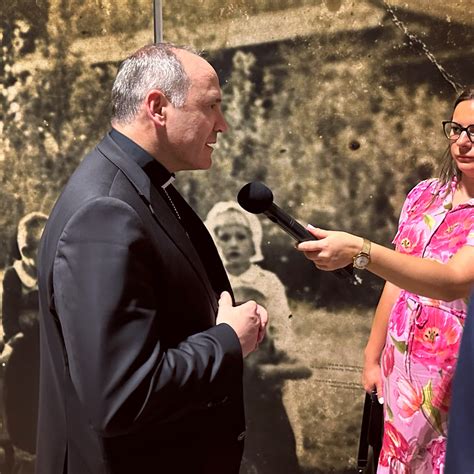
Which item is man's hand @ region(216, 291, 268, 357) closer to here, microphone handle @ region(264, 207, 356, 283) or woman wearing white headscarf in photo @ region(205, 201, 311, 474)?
microphone handle @ region(264, 207, 356, 283)

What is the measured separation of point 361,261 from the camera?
167cm

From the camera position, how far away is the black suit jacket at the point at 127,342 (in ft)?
3.64

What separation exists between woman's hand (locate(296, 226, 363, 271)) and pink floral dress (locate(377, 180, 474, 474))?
0.33 metres

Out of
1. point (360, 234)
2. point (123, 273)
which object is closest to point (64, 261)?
point (123, 273)

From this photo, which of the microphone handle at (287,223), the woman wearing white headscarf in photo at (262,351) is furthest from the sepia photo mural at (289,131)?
the microphone handle at (287,223)

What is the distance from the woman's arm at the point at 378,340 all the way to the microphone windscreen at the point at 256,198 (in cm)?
74

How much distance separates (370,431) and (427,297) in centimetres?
68

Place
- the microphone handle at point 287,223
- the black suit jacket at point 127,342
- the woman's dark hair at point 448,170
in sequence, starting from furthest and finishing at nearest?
the woman's dark hair at point 448,170, the microphone handle at point 287,223, the black suit jacket at point 127,342

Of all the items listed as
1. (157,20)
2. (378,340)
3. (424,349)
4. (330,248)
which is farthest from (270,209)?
(157,20)

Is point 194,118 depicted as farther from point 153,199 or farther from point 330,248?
point 330,248

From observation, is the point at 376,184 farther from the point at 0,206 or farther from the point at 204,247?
the point at 0,206

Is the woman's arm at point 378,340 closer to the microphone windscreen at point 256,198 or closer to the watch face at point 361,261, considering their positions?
the watch face at point 361,261

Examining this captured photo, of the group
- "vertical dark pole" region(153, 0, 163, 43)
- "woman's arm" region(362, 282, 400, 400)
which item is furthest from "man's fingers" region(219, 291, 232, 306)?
"vertical dark pole" region(153, 0, 163, 43)

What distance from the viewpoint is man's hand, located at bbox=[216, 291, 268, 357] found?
1.29m
